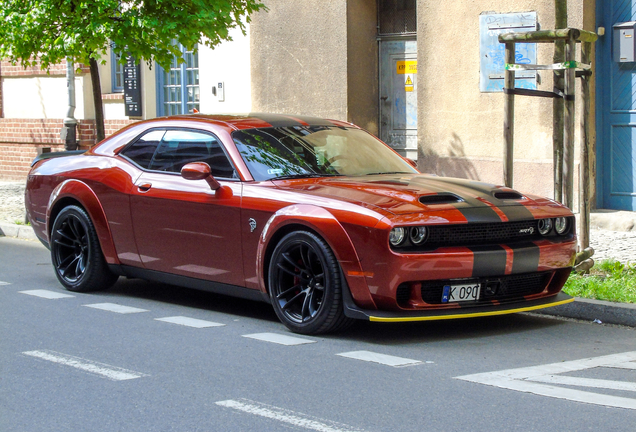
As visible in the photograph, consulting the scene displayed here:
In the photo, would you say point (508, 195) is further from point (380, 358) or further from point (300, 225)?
point (380, 358)

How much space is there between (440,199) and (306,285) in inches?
41.2

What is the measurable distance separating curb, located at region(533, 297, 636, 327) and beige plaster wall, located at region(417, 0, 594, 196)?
19.9 ft

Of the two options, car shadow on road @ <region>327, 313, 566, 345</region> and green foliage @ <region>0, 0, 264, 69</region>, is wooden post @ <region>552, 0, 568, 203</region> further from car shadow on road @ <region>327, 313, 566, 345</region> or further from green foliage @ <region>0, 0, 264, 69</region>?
green foliage @ <region>0, 0, 264, 69</region>

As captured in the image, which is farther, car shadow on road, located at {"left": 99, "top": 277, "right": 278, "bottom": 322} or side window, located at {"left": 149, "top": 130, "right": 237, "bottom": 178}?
car shadow on road, located at {"left": 99, "top": 277, "right": 278, "bottom": 322}

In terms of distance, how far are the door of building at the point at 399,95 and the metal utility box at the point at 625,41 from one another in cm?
388

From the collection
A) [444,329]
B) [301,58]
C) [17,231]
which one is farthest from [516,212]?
[301,58]

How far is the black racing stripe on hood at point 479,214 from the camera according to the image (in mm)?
6246

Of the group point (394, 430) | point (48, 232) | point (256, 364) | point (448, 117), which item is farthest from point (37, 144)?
point (394, 430)

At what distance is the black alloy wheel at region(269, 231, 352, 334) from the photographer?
6.27m

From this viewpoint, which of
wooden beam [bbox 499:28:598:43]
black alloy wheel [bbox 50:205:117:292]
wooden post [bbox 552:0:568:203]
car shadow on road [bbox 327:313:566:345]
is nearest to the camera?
car shadow on road [bbox 327:313:566:345]

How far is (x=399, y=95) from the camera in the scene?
16281mm

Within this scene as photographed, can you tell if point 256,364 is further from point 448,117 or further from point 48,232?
point 448,117

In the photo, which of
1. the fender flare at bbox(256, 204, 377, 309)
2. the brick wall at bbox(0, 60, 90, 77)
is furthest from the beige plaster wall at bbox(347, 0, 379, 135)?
the fender flare at bbox(256, 204, 377, 309)

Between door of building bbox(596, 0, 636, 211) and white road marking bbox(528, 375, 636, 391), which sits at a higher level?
door of building bbox(596, 0, 636, 211)
